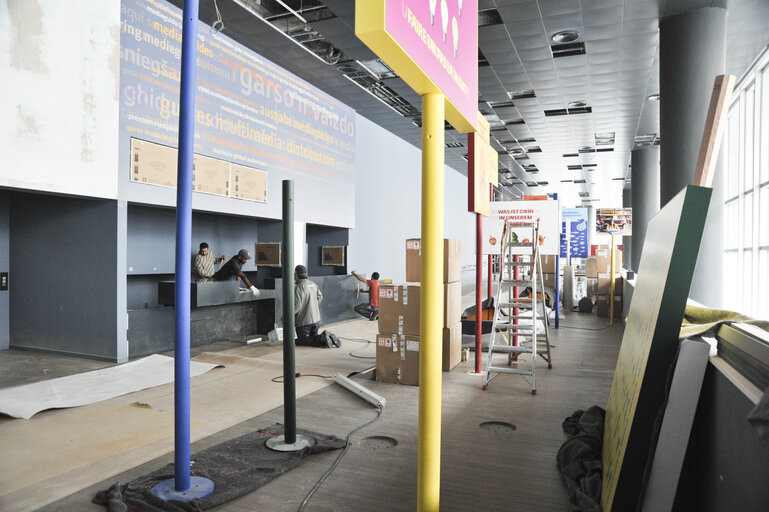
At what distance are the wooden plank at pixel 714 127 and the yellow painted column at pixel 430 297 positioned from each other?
88cm

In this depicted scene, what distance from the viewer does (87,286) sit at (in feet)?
19.3

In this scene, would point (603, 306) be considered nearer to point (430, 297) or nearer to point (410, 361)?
point (410, 361)

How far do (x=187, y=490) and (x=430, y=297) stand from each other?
5.85ft

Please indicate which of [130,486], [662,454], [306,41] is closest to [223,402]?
[130,486]

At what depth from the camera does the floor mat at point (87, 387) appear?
155 inches

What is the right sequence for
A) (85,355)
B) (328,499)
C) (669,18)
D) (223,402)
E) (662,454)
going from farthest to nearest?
(669,18)
(85,355)
(223,402)
(328,499)
(662,454)

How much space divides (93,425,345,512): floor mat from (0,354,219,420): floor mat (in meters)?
1.77

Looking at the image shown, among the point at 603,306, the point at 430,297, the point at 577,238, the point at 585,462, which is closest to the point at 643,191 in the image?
the point at 577,238

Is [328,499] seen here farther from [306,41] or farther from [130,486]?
[306,41]

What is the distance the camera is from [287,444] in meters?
3.13

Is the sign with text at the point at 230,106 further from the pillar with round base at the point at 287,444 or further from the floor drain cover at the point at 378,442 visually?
the floor drain cover at the point at 378,442

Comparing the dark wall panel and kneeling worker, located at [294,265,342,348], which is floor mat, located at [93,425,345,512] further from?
the dark wall panel

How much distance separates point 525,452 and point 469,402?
1.12 meters

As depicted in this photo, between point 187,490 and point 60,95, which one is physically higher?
point 60,95
